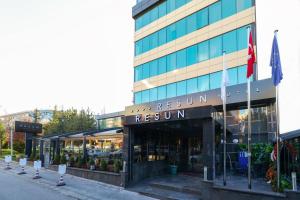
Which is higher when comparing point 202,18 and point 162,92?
point 202,18

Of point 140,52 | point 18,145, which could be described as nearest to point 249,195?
point 140,52

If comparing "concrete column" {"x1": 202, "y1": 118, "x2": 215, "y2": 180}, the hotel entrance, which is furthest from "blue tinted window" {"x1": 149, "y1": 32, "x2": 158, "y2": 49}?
"concrete column" {"x1": 202, "y1": 118, "x2": 215, "y2": 180}

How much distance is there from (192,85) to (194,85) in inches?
11.5

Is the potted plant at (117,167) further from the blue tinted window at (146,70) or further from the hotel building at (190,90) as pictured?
the blue tinted window at (146,70)

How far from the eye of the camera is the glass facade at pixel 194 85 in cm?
2458

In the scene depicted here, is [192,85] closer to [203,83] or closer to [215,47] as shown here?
[203,83]

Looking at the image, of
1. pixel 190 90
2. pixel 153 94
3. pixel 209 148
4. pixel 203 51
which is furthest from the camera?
pixel 153 94

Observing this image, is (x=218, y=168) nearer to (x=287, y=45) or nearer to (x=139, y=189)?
(x=139, y=189)

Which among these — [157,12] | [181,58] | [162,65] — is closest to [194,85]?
[181,58]

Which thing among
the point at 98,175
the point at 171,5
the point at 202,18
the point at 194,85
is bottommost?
→ the point at 98,175

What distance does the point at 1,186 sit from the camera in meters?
20.8

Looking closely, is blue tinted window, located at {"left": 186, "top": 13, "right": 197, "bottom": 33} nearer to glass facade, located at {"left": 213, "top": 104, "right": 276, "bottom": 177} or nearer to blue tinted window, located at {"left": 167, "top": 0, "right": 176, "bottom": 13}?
blue tinted window, located at {"left": 167, "top": 0, "right": 176, "bottom": 13}

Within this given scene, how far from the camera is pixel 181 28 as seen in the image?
3092 centimetres

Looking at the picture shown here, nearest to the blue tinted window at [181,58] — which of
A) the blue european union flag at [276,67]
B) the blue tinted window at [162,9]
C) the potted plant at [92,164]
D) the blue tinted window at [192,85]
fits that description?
the blue tinted window at [192,85]
